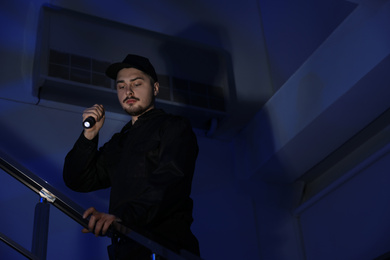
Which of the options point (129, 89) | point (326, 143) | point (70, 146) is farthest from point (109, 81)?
point (326, 143)

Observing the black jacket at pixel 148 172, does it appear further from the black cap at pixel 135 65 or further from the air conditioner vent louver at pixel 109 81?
the air conditioner vent louver at pixel 109 81

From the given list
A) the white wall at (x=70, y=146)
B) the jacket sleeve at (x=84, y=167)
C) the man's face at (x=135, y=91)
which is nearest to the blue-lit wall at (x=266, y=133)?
the white wall at (x=70, y=146)

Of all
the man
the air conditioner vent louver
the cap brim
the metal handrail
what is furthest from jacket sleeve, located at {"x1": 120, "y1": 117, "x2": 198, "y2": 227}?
the air conditioner vent louver

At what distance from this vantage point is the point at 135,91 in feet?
6.42

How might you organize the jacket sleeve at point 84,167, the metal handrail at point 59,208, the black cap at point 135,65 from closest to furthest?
the metal handrail at point 59,208 → the jacket sleeve at point 84,167 → the black cap at point 135,65

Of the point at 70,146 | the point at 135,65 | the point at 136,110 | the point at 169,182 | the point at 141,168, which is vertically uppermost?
the point at 70,146

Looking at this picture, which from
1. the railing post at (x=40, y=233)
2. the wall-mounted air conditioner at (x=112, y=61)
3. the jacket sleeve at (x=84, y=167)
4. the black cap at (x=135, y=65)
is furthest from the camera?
the wall-mounted air conditioner at (x=112, y=61)

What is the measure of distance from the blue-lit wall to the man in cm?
67

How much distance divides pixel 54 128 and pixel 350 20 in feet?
4.71

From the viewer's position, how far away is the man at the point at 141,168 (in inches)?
59.8

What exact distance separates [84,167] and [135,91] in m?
0.32

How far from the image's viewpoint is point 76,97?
271cm

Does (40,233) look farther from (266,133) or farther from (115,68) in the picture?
(266,133)

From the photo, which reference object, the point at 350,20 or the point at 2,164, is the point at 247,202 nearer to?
the point at 350,20
